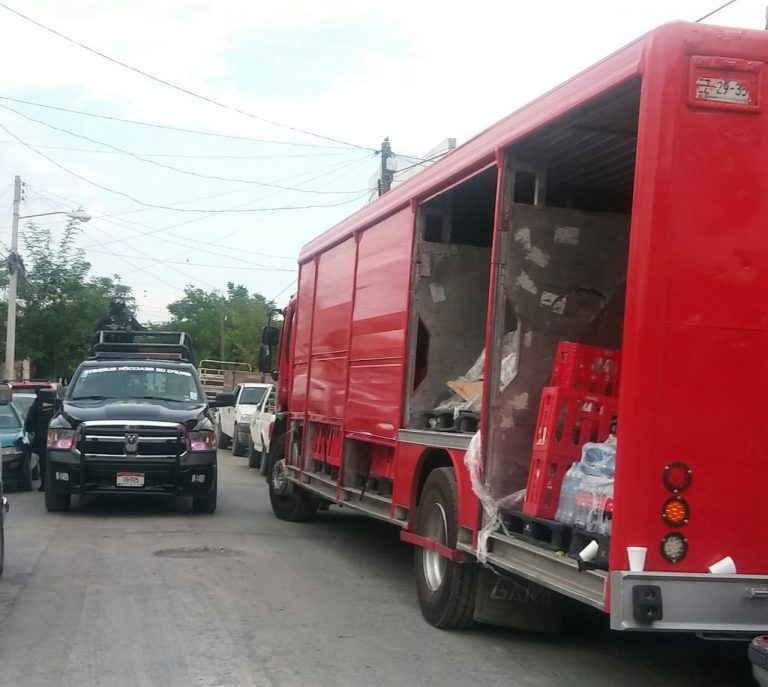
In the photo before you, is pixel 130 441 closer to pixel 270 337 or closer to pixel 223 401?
pixel 223 401

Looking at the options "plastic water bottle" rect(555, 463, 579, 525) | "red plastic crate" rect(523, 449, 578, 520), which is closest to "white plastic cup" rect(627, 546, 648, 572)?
"plastic water bottle" rect(555, 463, 579, 525)

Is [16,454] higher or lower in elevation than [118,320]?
lower

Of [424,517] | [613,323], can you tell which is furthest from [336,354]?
[613,323]

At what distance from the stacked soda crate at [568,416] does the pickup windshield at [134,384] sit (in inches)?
336

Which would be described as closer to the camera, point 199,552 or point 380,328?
point 380,328

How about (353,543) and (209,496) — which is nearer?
(353,543)

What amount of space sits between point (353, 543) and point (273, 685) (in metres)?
5.57

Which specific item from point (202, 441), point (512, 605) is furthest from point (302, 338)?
point (512, 605)

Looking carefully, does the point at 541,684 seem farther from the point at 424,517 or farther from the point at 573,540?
the point at 424,517

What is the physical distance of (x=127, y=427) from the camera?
12.4m

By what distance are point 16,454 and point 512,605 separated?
35.2 feet

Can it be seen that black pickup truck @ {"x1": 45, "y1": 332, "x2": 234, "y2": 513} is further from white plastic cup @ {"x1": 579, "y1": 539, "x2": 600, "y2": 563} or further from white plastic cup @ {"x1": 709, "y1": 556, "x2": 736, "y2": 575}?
white plastic cup @ {"x1": 709, "y1": 556, "x2": 736, "y2": 575}

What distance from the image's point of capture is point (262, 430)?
20.0 metres

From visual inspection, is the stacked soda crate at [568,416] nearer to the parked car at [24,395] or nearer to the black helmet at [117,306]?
the parked car at [24,395]
